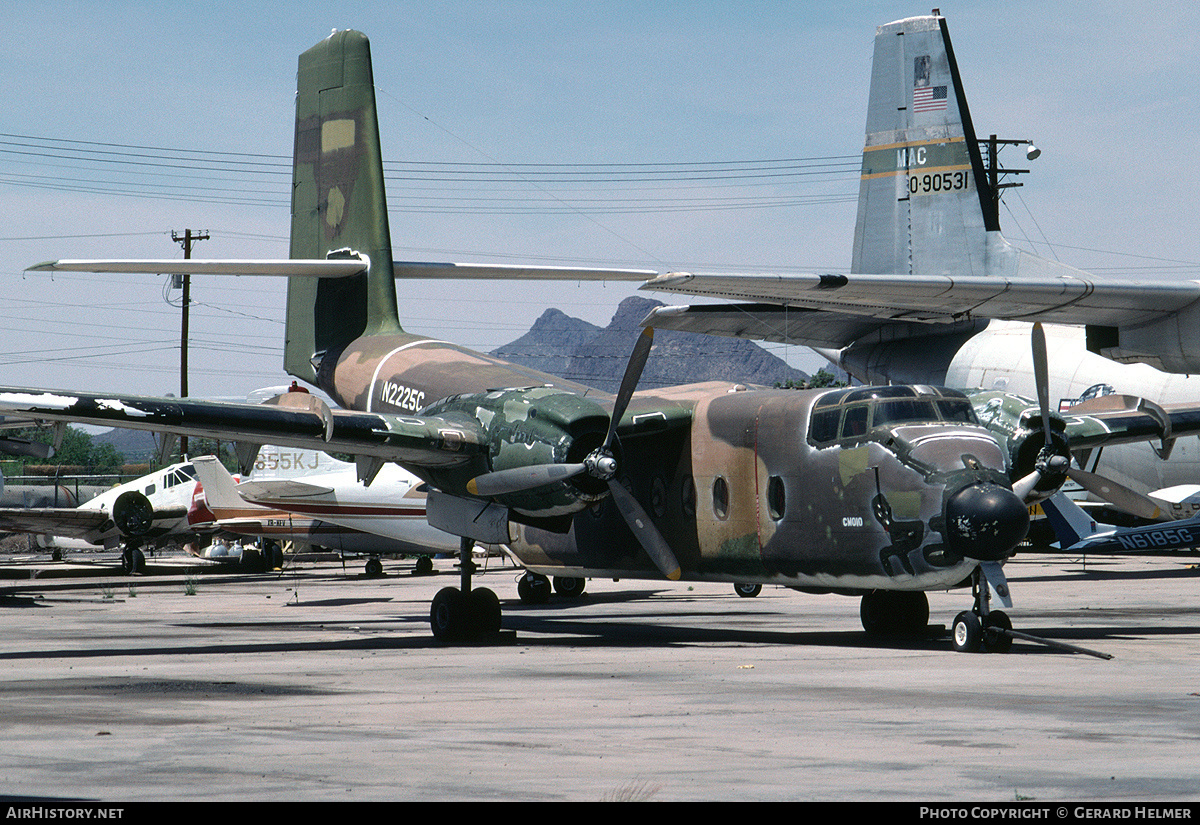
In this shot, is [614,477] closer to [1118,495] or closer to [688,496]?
[688,496]

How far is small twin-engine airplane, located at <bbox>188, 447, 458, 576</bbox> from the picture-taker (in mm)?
31531

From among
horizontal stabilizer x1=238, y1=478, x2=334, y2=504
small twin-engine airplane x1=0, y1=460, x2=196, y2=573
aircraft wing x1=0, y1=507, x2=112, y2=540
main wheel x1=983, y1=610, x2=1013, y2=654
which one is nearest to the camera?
main wheel x1=983, y1=610, x2=1013, y2=654

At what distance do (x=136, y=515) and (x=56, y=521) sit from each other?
7.55 feet

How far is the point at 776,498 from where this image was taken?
1577cm

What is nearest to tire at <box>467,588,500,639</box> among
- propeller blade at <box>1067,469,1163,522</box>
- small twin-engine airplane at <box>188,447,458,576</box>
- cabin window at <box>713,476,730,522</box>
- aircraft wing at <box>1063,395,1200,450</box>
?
cabin window at <box>713,476,730,522</box>

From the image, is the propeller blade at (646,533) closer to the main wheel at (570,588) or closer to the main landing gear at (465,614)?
the main landing gear at (465,614)

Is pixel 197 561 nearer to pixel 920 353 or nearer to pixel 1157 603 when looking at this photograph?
pixel 920 353

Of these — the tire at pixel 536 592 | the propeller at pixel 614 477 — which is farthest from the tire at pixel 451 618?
the tire at pixel 536 592

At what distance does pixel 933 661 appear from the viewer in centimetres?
1322

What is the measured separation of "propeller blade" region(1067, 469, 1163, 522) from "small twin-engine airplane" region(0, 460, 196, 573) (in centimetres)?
2911

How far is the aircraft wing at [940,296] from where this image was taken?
20.1 meters

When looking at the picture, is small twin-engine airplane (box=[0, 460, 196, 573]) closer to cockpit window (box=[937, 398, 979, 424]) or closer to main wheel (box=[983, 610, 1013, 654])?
cockpit window (box=[937, 398, 979, 424])

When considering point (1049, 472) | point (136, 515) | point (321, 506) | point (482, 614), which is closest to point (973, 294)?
point (1049, 472)
